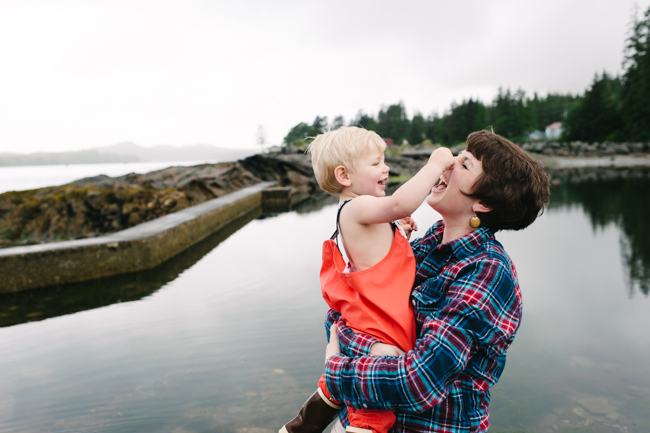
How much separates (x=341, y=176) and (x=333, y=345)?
65 centimetres

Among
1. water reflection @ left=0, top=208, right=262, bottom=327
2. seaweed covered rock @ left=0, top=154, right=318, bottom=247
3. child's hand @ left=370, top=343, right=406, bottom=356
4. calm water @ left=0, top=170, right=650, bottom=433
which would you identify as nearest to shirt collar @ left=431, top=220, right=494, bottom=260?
child's hand @ left=370, top=343, right=406, bottom=356

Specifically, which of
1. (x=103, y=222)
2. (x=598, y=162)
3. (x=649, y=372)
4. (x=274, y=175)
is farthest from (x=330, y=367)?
(x=598, y=162)

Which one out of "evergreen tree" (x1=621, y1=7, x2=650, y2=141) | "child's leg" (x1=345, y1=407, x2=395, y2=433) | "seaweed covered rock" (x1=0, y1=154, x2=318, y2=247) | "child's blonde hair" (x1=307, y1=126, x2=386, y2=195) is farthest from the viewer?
"evergreen tree" (x1=621, y1=7, x2=650, y2=141)

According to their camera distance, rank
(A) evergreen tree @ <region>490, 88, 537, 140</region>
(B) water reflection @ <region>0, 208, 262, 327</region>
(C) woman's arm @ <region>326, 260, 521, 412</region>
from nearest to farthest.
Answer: (C) woman's arm @ <region>326, 260, 521, 412</region> → (B) water reflection @ <region>0, 208, 262, 327</region> → (A) evergreen tree @ <region>490, 88, 537, 140</region>

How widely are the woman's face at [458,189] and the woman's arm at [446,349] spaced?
28 cm

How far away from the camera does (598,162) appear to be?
36.6 meters

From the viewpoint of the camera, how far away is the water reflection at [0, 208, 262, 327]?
4215 mm

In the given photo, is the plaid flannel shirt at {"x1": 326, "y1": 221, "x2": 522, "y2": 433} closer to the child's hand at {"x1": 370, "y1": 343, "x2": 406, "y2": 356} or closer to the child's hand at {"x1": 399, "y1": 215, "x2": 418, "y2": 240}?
the child's hand at {"x1": 370, "y1": 343, "x2": 406, "y2": 356}

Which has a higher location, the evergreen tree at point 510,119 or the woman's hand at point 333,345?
the evergreen tree at point 510,119

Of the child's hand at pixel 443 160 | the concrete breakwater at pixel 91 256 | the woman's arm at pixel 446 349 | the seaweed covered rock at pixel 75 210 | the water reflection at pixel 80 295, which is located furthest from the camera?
the seaweed covered rock at pixel 75 210

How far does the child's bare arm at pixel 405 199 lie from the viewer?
1.30 m

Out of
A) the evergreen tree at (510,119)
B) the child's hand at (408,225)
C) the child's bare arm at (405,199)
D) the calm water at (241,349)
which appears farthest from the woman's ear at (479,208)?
the evergreen tree at (510,119)

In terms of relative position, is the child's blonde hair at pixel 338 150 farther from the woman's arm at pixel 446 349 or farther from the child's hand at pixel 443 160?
the woman's arm at pixel 446 349

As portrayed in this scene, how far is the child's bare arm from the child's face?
0.21 metres
